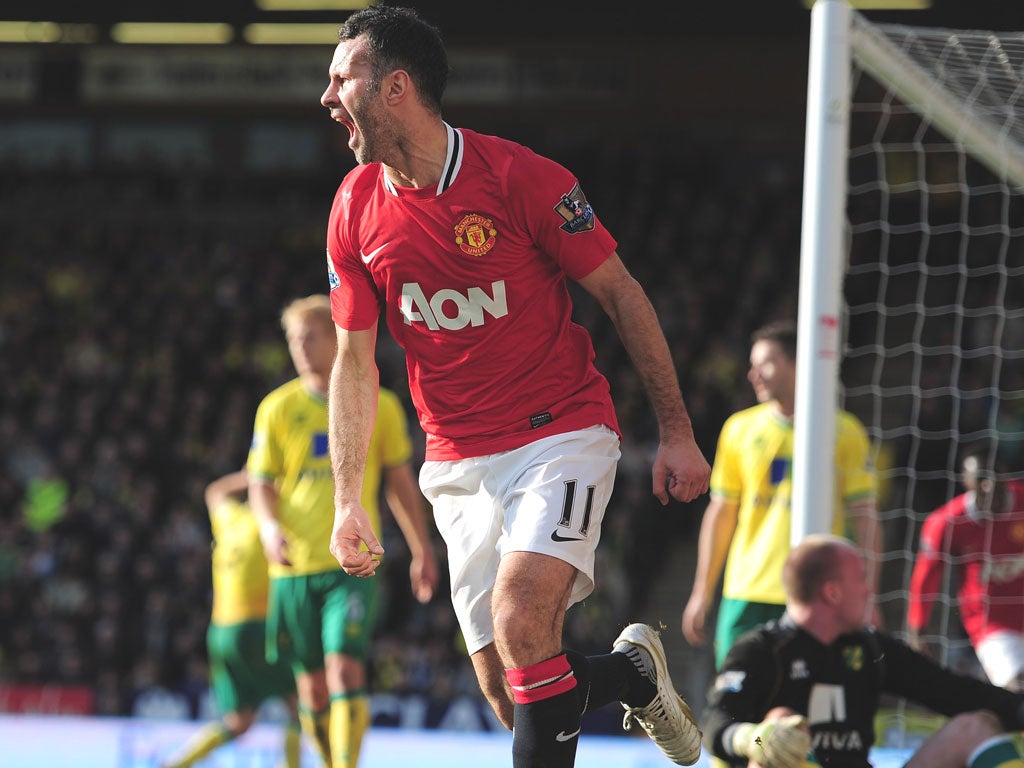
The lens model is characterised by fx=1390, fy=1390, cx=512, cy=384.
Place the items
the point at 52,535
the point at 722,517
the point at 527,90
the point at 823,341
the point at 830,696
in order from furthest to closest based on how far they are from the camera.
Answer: the point at 527,90, the point at 52,535, the point at 722,517, the point at 823,341, the point at 830,696

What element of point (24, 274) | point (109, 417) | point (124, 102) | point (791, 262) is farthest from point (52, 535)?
point (791, 262)

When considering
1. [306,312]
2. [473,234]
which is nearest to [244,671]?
[306,312]

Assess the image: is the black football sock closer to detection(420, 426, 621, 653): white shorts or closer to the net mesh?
detection(420, 426, 621, 653): white shorts

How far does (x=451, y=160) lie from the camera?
3680 mm

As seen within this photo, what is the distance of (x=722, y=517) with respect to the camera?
22.0 ft

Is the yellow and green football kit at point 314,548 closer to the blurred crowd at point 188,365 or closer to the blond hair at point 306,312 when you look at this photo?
the blond hair at point 306,312

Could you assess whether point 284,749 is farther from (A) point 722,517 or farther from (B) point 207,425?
(B) point 207,425

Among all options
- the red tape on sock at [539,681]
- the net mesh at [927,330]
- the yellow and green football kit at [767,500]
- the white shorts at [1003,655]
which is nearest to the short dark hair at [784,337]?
the yellow and green football kit at [767,500]

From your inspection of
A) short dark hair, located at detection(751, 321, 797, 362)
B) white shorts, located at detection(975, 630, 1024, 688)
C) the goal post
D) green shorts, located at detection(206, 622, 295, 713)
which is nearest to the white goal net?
the goal post

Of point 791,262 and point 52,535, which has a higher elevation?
point 791,262

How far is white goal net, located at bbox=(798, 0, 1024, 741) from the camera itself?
636 cm

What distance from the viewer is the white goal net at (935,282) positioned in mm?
6359

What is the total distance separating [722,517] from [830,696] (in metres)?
2.10

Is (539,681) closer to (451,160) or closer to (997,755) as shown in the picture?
(451,160)
